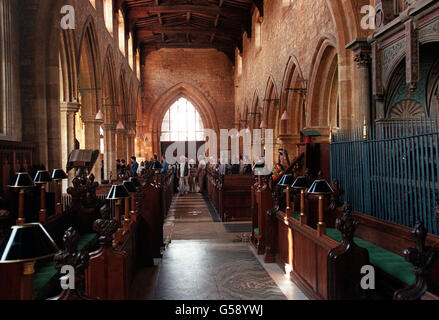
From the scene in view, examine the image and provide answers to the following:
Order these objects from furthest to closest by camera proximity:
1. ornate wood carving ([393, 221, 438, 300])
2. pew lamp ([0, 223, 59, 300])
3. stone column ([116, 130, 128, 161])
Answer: stone column ([116, 130, 128, 161]), ornate wood carving ([393, 221, 438, 300]), pew lamp ([0, 223, 59, 300])

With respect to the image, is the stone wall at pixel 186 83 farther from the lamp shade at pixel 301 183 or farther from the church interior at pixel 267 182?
the lamp shade at pixel 301 183

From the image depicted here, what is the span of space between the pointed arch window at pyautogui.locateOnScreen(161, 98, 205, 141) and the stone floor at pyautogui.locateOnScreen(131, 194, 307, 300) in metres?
18.0

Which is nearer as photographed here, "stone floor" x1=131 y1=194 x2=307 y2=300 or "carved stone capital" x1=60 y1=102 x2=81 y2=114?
"stone floor" x1=131 y1=194 x2=307 y2=300

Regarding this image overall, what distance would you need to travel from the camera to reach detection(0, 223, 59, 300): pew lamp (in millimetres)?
1794

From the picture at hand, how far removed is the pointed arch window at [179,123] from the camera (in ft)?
83.7

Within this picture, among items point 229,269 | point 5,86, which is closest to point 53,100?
point 5,86

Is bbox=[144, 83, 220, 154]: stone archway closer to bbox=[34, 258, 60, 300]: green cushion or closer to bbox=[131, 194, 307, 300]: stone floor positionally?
bbox=[131, 194, 307, 300]: stone floor

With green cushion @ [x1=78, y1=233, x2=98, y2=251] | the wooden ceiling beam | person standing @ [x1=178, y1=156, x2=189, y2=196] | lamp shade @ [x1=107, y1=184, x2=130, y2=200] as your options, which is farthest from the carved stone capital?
the wooden ceiling beam

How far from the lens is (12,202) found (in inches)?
212

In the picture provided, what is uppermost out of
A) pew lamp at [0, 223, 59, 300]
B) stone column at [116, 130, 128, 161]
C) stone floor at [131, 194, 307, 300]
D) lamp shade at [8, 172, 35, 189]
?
stone column at [116, 130, 128, 161]

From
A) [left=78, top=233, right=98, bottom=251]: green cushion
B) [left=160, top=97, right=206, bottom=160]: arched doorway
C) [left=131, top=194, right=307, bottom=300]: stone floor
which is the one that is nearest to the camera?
[left=131, top=194, right=307, bottom=300]: stone floor

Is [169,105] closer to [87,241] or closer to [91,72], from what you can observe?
[91,72]

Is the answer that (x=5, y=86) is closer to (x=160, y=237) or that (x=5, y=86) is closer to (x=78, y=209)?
(x=78, y=209)
